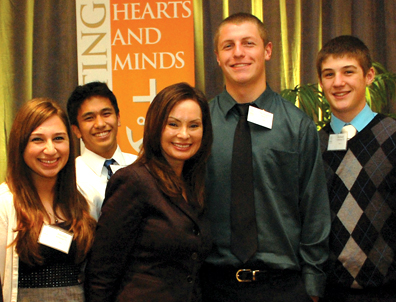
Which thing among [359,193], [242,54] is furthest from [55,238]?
[359,193]

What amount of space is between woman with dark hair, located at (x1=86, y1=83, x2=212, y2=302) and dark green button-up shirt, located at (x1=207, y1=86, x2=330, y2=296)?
171 millimetres

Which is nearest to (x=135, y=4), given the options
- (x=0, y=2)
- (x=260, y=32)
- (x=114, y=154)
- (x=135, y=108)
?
(x=135, y=108)

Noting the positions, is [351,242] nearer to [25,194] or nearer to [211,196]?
[211,196]

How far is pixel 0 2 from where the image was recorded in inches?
153

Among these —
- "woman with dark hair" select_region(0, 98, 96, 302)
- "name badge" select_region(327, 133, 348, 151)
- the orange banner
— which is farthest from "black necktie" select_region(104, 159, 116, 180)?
"name badge" select_region(327, 133, 348, 151)

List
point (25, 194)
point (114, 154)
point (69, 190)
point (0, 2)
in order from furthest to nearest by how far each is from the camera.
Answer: point (0, 2)
point (114, 154)
point (69, 190)
point (25, 194)

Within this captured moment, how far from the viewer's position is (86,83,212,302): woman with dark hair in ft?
5.14

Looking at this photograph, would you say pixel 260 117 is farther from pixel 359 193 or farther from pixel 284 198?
pixel 359 193

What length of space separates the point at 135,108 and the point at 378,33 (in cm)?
217

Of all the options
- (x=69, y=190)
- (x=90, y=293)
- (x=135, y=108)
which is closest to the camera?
(x=90, y=293)

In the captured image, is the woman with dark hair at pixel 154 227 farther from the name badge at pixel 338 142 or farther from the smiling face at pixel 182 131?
the name badge at pixel 338 142

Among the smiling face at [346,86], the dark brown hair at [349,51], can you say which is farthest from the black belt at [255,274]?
the dark brown hair at [349,51]

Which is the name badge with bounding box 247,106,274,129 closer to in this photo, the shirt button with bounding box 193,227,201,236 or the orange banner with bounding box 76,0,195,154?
the shirt button with bounding box 193,227,201,236

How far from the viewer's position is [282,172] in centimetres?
184
